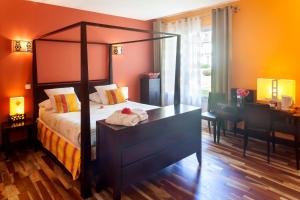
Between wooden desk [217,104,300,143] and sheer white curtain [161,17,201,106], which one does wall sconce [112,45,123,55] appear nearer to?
sheer white curtain [161,17,201,106]

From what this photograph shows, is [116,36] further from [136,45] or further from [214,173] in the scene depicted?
[214,173]

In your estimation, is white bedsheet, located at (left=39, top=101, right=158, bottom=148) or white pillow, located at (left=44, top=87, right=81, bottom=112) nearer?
white bedsheet, located at (left=39, top=101, right=158, bottom=148)

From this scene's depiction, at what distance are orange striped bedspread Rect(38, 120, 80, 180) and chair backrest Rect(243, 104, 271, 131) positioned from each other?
246cm

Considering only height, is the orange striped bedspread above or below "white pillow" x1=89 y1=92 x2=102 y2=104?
below

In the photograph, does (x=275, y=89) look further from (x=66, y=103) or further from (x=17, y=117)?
(x=17, y=117)

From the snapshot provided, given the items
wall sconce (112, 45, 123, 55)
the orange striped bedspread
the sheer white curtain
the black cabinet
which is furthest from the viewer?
the black cabinet

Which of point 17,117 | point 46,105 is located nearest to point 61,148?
point 46,105

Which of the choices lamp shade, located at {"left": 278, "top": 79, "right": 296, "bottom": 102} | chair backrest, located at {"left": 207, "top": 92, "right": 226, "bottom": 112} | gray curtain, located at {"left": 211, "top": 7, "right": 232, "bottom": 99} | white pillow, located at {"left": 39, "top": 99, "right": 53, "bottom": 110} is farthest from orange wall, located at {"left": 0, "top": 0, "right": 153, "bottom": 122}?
lamp shade, located at {"left": 278, "top": 79, "right": 296, "bottom": 102}

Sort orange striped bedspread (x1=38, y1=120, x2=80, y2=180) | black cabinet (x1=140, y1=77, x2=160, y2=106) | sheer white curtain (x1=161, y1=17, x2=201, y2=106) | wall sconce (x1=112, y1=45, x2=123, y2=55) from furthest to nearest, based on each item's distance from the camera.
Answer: black cabinet (x1=140, y1=77, x2=160, y2=106)
wall sconce (x1=112, y1=45, x2=123, y2=55)
sheer white curtain (x1=161, y1=17, x2=201, y2=106)
orange striped bedspread (x1=38, y1=120, x2=80, y2=180)

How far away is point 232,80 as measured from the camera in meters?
4.45

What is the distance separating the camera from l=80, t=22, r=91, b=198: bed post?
227 centimetres

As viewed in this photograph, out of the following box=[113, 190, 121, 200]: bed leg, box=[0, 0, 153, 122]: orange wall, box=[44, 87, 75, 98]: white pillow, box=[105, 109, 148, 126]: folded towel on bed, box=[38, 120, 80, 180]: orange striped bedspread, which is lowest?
box=[113, 190, 121, 200]: bed leg

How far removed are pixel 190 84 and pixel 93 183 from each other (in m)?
3.28

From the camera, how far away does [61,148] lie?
2.93m
